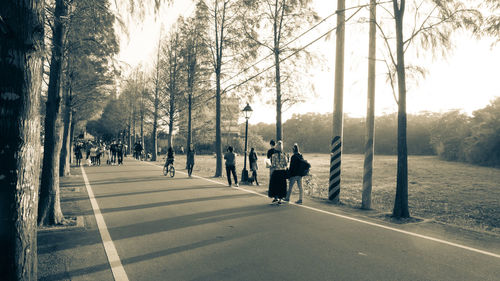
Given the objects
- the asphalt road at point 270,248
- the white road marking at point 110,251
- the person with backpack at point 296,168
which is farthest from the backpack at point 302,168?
the white road marking at point 110,251

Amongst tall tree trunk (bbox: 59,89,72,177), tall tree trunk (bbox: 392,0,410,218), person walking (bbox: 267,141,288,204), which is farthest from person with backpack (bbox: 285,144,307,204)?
tall tree trunk (bbox: 59,89,72,177)

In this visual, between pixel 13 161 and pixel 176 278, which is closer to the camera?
pixel 13 161

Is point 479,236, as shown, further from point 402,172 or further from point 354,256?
point 354,256

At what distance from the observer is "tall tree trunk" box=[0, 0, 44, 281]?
2.61 m

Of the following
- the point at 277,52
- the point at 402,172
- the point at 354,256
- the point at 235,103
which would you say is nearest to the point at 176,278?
the point at 354,256

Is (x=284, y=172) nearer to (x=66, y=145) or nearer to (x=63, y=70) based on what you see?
(x=63, y=70)

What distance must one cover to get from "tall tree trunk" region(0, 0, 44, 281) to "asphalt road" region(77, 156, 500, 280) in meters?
1.87

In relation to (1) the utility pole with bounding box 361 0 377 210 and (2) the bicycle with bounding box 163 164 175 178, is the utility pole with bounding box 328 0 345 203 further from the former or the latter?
(2) the bicycle with bounding box 163 164 175 178

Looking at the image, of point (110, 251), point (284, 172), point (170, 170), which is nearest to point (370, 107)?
point (284, 172)

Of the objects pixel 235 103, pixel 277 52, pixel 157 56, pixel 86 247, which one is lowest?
pixel 86 247

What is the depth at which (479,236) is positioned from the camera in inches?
251

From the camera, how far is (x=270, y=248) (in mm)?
5449

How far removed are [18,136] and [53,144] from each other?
5.53 metres

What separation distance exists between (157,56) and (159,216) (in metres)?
32.8
